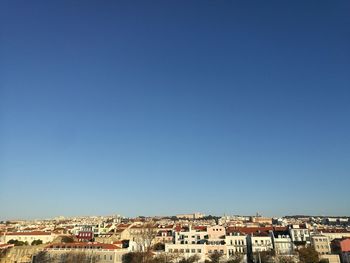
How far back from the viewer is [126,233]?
263ft

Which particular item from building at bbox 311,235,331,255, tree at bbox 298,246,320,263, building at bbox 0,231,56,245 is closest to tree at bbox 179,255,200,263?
tree at bbox 298,246,320,263

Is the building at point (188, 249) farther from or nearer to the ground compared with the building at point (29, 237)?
nearer to the ground

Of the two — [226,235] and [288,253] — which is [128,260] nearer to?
[226,235]

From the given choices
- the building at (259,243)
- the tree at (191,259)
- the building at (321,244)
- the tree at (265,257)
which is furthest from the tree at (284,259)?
the tree at (191,259)

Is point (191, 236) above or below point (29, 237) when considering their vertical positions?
below

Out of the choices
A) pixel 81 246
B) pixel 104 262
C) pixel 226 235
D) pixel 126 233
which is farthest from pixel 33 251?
pixel 226 235

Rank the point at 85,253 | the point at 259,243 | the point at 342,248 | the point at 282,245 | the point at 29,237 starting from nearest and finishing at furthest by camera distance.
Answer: the point at 85,253 < the point at 282,245 < the point at 259,243 < the point at 342,248 < the point at 29,237

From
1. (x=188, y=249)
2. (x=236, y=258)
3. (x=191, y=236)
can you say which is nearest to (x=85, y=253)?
(x=188, y=249)

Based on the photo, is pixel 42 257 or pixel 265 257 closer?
pixel 42 257

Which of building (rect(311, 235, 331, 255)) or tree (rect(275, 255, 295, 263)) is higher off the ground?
building (rect(311, 235, 331, 255))

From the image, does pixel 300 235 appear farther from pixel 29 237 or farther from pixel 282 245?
pixel 29 237

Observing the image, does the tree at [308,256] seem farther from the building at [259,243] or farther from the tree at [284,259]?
the building at [259,243]

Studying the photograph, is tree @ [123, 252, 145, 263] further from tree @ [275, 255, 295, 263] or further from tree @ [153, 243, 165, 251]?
tree @ [275, 255, 295, 263]

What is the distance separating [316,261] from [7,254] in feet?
157
